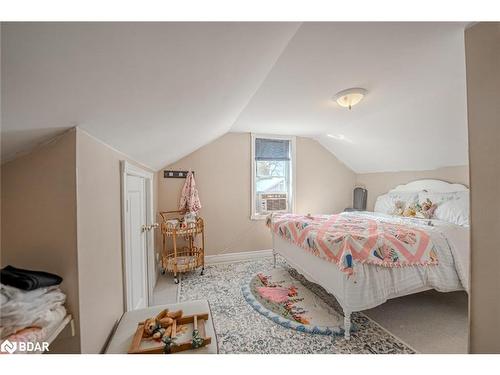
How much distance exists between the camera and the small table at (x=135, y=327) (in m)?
1.01

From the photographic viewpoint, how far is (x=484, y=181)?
1.01 meters

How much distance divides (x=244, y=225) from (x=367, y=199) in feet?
8.39

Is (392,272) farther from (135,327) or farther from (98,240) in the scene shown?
(98,240)

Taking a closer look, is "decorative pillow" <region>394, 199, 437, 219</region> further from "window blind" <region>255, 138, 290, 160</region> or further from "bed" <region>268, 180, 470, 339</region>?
"window blind" <region>255, 138, 290, 160</region>

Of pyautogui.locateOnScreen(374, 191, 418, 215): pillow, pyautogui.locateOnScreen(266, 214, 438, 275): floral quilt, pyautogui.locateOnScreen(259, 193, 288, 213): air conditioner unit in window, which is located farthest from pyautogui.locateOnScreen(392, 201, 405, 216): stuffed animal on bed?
pyautogui.locateOnScreen(259, 193, 288, 213): air conditioner unit in window

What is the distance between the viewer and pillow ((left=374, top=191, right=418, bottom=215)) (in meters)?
3.11

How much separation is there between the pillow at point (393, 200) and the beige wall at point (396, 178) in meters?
0.24

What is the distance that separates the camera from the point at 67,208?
812mm

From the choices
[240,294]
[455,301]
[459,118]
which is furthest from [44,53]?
[455,301]

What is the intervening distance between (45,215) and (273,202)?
334cm

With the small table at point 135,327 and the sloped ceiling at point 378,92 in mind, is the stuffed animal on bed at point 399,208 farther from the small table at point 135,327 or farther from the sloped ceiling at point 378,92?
the small table at point 135,327

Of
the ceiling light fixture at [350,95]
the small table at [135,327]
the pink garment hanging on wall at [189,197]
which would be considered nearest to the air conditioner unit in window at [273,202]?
the pink garment hanging on wall at [189,197]
